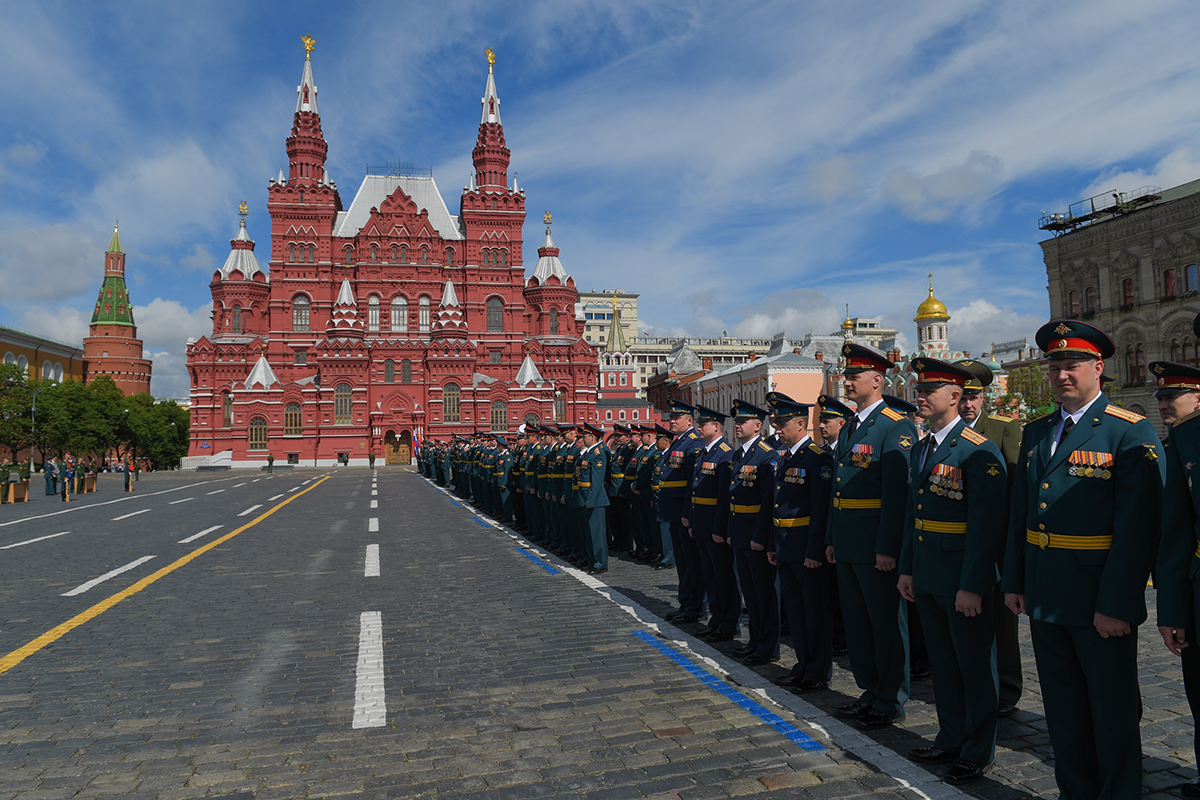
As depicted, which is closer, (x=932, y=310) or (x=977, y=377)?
(x=977, y=377)

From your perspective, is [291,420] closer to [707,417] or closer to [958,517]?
[707,417]

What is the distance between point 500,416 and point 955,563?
58.5 metres

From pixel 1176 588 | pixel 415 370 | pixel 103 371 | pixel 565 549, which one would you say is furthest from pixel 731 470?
pixel 103 371

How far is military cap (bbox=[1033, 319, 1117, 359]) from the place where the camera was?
340cm

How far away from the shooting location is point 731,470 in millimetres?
6812

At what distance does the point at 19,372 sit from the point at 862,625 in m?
69.1

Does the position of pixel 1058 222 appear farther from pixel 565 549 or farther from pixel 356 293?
pixel 356 293

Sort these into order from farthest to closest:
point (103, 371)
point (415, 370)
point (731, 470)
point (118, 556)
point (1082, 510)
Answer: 1. point (103, 371)
2. point (415, 370)
3. point (118, 556)
4. point (731, 470)
5. point (1082, 510)

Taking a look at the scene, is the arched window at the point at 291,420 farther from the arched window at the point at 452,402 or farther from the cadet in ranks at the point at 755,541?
the cadet in ranks at the point at 755,541

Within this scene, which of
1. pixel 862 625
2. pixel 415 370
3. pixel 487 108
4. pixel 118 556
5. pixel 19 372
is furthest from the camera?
pixel 487 108

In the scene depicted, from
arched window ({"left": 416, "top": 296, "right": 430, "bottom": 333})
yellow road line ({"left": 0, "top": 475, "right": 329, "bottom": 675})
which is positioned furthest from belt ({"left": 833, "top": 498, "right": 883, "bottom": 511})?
arched window ({"left": 416, "top": 296, "right": 430, "bottom": 333})

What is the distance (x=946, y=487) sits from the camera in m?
3.99

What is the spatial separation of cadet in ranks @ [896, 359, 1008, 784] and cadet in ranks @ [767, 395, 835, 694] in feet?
3.19

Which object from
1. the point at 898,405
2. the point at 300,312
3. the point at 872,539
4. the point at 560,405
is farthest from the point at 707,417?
the point at 300,312
